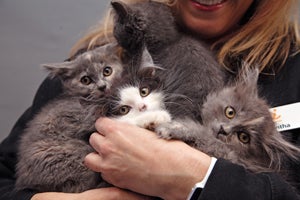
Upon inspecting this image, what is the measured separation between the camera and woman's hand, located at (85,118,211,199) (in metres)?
1.18

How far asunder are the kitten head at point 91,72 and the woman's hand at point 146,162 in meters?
0.25

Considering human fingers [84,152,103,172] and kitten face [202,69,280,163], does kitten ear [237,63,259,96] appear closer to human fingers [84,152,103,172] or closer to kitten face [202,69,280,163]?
kitten face [202,69,280,163]

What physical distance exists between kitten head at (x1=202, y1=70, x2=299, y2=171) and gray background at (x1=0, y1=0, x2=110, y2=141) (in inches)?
55.2

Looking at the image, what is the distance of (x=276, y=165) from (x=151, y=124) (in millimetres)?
412

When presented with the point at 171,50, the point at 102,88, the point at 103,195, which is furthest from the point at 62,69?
the point at 103,195

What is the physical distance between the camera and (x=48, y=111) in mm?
1499

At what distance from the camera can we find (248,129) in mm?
1269

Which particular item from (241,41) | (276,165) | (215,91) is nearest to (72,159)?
(215,91)

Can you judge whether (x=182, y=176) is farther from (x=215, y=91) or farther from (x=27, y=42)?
(x=27, y=42)

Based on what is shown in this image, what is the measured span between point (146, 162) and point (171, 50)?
1.58 feet

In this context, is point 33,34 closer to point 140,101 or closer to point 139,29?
point 139,29

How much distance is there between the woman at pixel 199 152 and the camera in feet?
3.77

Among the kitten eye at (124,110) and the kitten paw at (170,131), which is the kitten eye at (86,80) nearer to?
the kitten eye at (124,110)

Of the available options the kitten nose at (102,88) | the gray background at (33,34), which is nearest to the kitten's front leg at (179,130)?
the kitten nose at (102,88)
